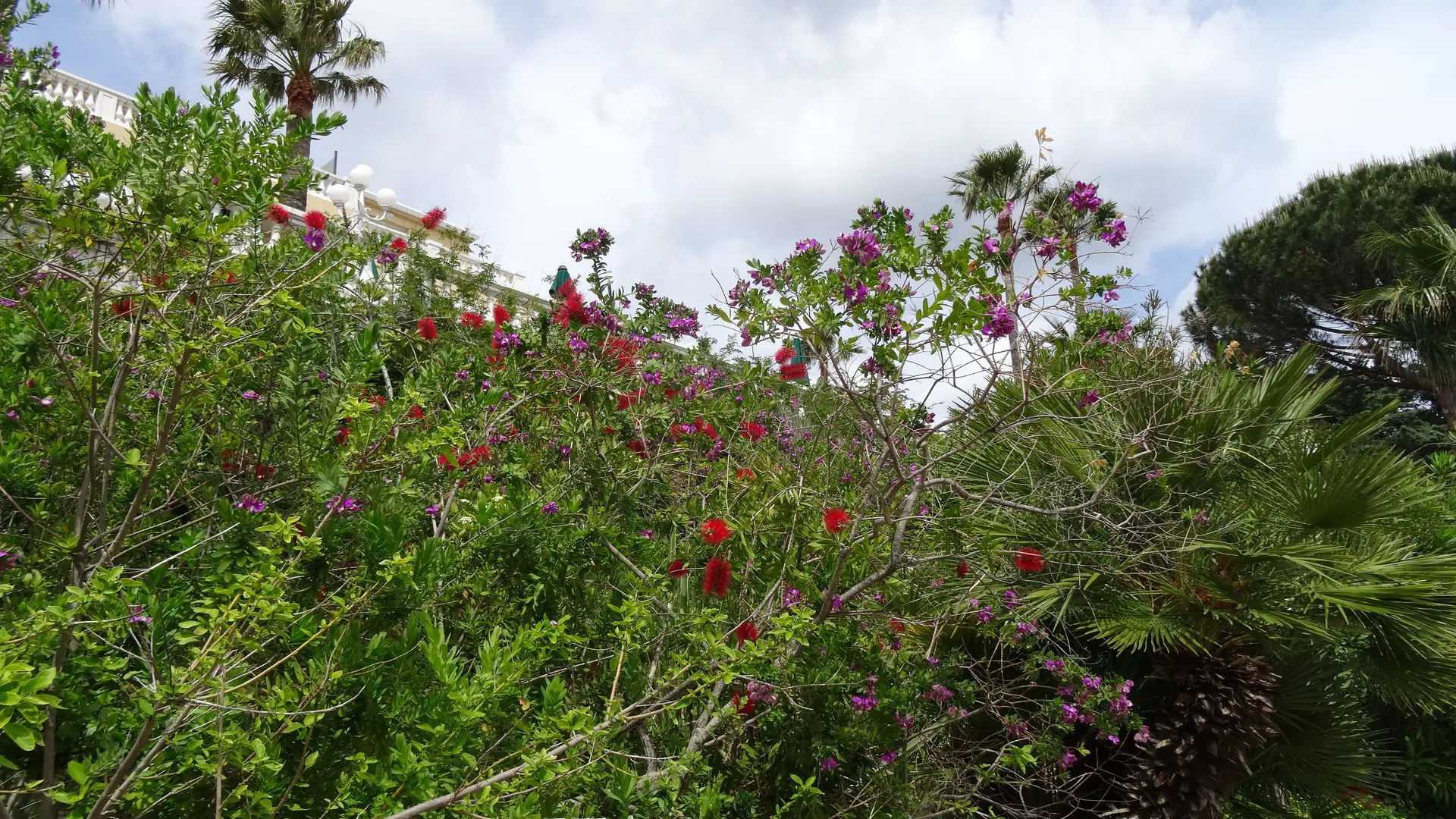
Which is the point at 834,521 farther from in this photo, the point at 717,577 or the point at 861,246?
the point at 861,246

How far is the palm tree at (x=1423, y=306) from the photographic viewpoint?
37.5 ft

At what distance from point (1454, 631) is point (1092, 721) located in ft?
6.42

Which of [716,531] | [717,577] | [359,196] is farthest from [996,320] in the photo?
[359,196]

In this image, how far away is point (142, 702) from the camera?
1.53m

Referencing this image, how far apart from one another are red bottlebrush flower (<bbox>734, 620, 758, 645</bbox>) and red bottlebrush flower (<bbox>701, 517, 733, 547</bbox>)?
36cm

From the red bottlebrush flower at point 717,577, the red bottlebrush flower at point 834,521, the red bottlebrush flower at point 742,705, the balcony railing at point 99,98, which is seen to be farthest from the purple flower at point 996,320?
the balcony railing at point 99,98

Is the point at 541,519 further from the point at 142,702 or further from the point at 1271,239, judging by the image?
the point at 1271,239

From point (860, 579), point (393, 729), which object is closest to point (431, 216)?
point (860, 579)

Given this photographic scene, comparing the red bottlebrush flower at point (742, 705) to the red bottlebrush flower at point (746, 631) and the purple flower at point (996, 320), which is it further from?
the purple flower at point (996, 320)

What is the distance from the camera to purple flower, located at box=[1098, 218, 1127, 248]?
3389 mm

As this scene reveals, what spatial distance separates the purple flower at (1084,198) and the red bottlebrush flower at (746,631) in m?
2.19

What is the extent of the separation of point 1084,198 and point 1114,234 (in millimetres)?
199

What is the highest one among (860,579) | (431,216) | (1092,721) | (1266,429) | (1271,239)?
(1271,239)

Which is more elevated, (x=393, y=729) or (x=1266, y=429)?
(x=1266, y=429)
